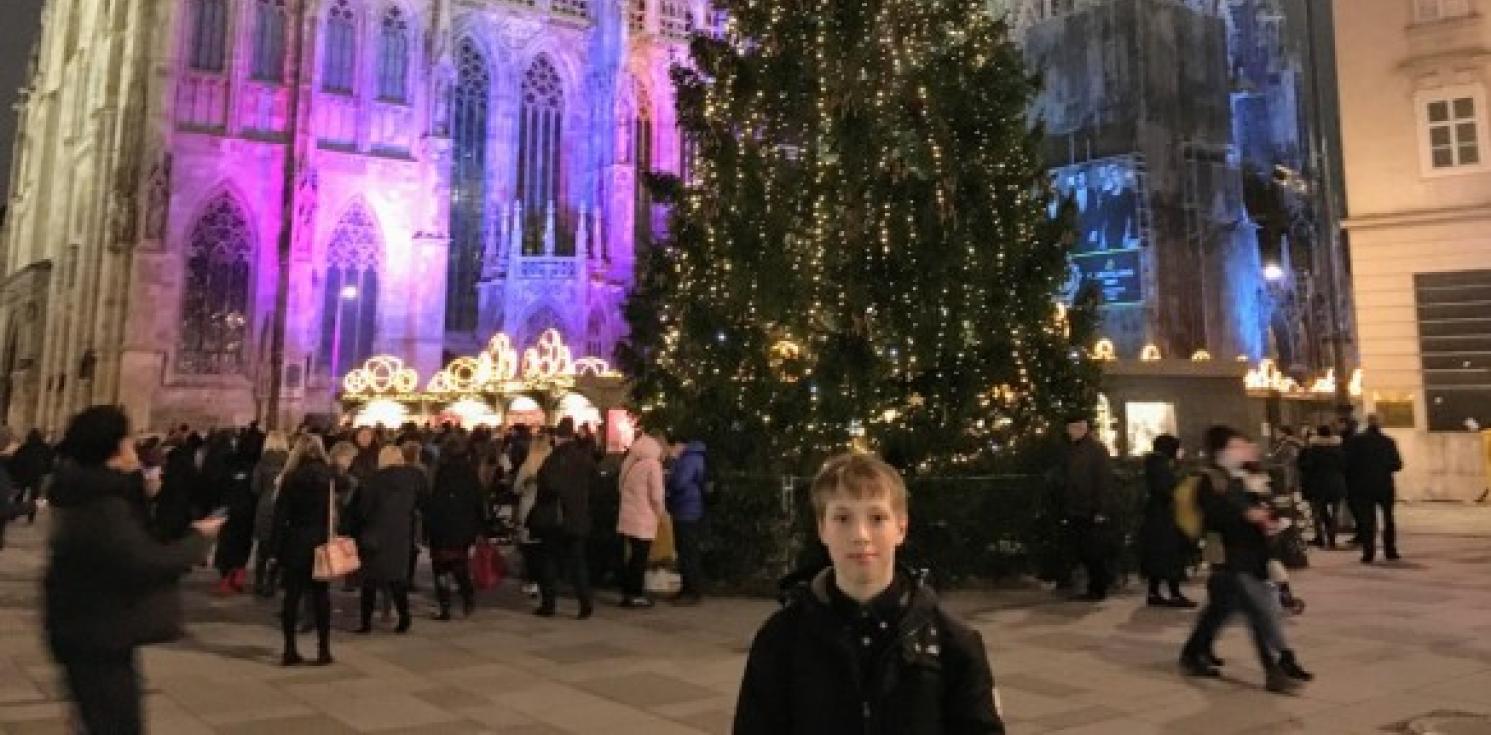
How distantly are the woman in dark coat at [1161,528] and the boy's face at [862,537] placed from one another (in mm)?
8490

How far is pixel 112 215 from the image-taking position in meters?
31.0

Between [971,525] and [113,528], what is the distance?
877 centimetres

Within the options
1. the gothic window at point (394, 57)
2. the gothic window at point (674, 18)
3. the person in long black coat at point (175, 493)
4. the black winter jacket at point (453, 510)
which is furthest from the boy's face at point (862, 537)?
the gothic window at point (674, 18)

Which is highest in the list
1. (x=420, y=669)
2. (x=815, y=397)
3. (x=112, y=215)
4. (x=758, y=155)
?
(x=112, y=215)

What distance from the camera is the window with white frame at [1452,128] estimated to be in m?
19.8

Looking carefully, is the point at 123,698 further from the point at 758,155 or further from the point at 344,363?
the point at 344,363

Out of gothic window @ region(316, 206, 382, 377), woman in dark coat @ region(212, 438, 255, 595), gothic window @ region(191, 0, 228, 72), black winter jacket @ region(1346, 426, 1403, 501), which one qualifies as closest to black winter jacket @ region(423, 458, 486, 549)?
woman in dark coat @ region(212, 438, 255, 595)

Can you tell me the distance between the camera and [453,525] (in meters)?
9.88

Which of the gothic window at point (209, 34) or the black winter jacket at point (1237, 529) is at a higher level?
the gothic window at point (209, 34)

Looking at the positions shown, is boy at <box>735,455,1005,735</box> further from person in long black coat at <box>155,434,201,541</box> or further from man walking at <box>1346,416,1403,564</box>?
man walking at <box>1346,416,1403,564</box>

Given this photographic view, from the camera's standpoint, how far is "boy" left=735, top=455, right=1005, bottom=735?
222cm

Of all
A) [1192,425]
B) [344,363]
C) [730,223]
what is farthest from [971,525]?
[344,363]

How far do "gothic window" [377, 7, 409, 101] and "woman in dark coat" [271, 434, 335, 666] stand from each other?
30.4 metres

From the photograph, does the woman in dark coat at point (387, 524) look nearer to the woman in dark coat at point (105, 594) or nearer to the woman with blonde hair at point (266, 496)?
the woman with blonde hair at point (266, 496)
